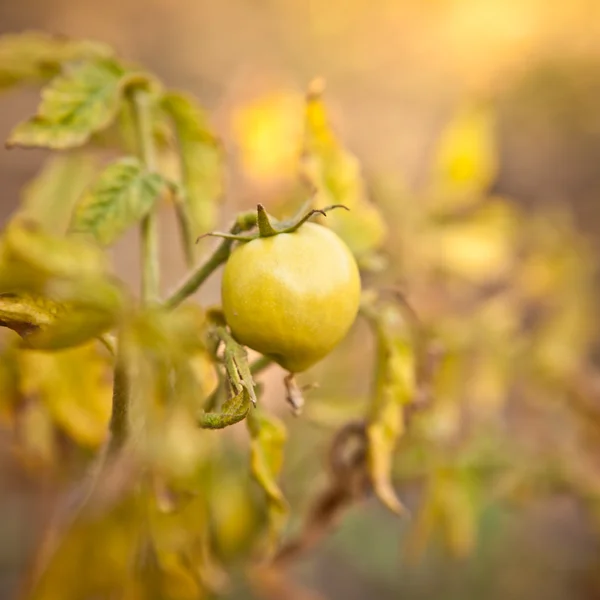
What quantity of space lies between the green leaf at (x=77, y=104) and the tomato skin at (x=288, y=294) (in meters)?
0.20

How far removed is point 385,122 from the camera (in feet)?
8.21

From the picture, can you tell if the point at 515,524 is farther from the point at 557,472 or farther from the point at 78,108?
the point at 78,108

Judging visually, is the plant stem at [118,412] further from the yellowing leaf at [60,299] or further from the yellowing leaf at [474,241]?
the yellowing leaf at [474,241]

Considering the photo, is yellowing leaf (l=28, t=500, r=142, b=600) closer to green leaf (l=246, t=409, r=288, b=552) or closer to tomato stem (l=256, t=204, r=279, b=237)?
green leaf (l=246, t=409, r=288, b=552)

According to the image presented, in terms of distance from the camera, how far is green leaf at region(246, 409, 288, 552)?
0.45 metres

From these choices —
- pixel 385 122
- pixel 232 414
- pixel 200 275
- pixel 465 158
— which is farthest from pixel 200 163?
pixel 385 122

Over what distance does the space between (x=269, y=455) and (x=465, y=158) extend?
1.77 feet

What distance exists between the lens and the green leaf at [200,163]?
0.58 meters

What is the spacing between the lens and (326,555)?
54.6 inches

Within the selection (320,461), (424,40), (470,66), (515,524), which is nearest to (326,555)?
(515,524)

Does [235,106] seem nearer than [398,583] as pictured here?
Yes

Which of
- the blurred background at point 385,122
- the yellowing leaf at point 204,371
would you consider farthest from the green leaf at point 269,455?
the blurred background at point 385,122

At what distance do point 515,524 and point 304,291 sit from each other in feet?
4.15

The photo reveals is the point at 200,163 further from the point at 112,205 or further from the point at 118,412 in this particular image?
the point at 118,412
